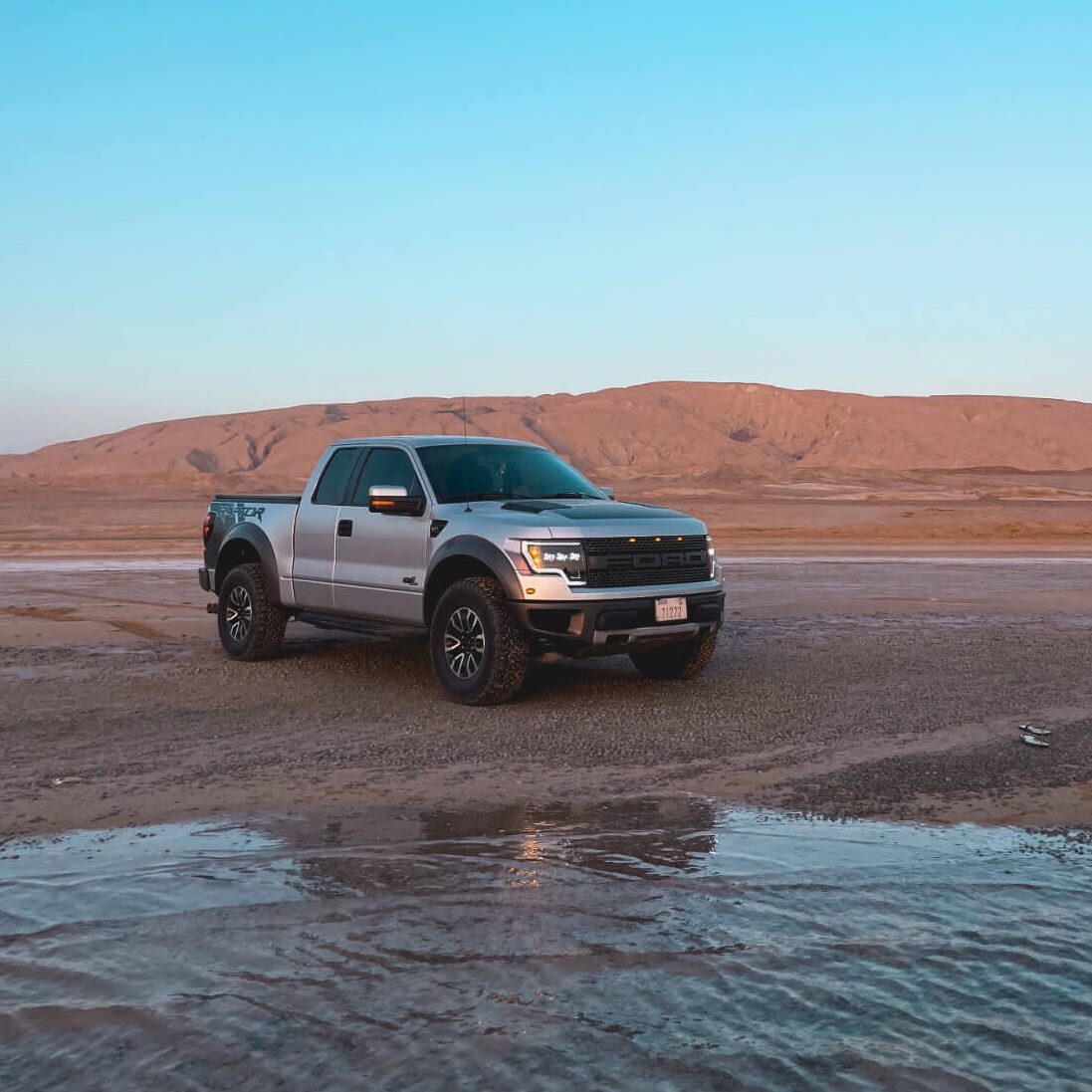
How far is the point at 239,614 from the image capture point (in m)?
11.5

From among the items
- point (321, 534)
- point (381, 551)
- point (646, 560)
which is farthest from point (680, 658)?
point (321, 534)

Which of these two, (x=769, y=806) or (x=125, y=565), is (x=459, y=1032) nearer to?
(x=769, y=806)

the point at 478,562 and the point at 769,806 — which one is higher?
the point at 478,562

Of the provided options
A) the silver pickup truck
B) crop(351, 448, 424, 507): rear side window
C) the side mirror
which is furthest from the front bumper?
crop(351, 448, 424, 507): rear side window

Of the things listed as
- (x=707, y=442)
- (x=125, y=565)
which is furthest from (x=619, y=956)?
(x=707, y=442)

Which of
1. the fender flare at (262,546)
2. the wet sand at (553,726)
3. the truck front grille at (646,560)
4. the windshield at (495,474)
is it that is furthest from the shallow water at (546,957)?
the fender flare at (262,546)

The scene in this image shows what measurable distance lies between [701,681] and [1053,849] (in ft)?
15.7

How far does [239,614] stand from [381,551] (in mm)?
1905

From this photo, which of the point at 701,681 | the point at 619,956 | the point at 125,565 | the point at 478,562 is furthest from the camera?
the point at 125,565

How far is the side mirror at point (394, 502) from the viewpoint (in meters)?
9.78

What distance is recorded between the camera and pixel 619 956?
4.34m

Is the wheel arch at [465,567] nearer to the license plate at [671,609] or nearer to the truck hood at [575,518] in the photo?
the truck hood at [575,518]

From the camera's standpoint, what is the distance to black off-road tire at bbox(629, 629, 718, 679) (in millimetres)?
10156

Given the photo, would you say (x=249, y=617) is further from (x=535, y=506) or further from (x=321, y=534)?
(x=535, y=506)
